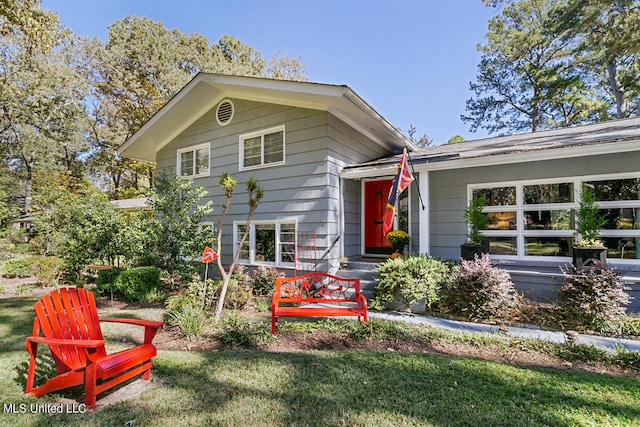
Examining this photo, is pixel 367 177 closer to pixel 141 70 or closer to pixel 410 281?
pixel 410 281

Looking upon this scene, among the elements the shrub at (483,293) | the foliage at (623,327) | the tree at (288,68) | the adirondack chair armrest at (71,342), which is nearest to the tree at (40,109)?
the tree at (288,68)

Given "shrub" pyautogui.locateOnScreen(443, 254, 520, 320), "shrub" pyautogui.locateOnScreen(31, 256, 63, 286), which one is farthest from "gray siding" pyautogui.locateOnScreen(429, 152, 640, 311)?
"shrub" pyautogui.locateOnScreen(31, 256, 63, 286)

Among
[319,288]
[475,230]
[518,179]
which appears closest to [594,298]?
[475,230]

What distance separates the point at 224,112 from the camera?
9.95 metres

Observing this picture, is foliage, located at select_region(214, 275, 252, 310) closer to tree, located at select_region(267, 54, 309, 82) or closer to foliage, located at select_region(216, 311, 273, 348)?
foliage, located at select_region(216, 311, 273, 348)

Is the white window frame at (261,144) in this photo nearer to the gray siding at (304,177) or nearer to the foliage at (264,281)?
the gray siding at (304,177)

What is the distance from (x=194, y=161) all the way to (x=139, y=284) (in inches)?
195

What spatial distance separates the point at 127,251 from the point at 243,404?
6.74 meters

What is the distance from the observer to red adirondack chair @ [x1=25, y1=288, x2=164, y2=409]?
270 cm

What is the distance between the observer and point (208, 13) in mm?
12609

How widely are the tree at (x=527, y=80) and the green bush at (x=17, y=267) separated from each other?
931 inches

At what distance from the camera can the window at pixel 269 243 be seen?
841 centimetres

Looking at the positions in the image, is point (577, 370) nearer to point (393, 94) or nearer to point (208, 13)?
point (208, 13)

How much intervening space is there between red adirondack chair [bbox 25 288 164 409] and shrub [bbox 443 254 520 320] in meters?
5.03
